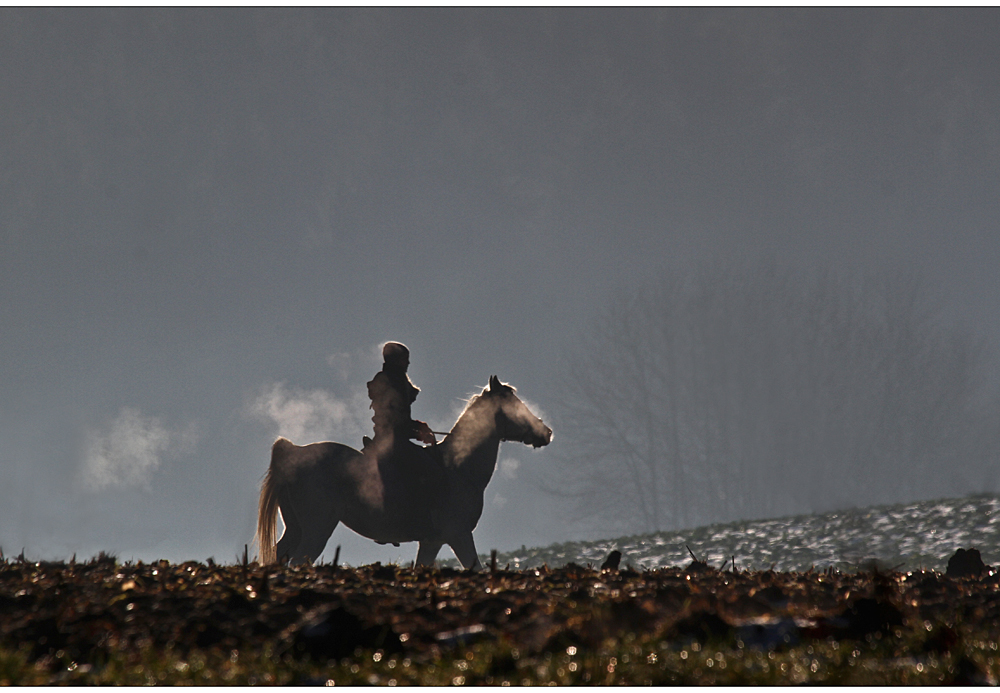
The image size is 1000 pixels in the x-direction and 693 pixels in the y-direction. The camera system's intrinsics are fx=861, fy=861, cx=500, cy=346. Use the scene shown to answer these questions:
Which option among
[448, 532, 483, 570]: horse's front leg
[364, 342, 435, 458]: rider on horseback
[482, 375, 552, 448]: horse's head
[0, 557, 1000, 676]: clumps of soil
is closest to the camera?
[0, 557, 1000, 676]: clumps of soil

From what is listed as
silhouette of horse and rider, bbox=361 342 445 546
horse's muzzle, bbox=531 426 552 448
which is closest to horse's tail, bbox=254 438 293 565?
silhouette of horse and rider, bbox=361 342 445 546

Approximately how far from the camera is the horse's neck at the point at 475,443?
33.6 ft

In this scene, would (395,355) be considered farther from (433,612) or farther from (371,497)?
(433,612)

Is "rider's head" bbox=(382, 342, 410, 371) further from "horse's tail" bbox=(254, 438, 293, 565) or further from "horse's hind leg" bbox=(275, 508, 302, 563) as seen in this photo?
"horse's hind leg" bbox=(275, 508, 302, 563)

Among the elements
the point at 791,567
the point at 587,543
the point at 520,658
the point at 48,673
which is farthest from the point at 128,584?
the point at 587,543

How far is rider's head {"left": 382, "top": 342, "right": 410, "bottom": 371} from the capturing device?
33.4ft

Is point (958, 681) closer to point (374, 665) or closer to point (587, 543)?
point (374, 665)

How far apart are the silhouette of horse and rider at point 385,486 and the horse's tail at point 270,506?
1cm

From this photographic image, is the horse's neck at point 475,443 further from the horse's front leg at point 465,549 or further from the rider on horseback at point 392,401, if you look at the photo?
the horse's front leg at point 465,549

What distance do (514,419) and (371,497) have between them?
194cm

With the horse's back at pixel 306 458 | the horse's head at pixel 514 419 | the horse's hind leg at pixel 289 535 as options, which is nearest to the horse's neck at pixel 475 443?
the horse's head at pixel 514 419

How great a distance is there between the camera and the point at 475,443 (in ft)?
33.9

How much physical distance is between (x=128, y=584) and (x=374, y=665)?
2.72m

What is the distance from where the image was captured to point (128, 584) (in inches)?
220
